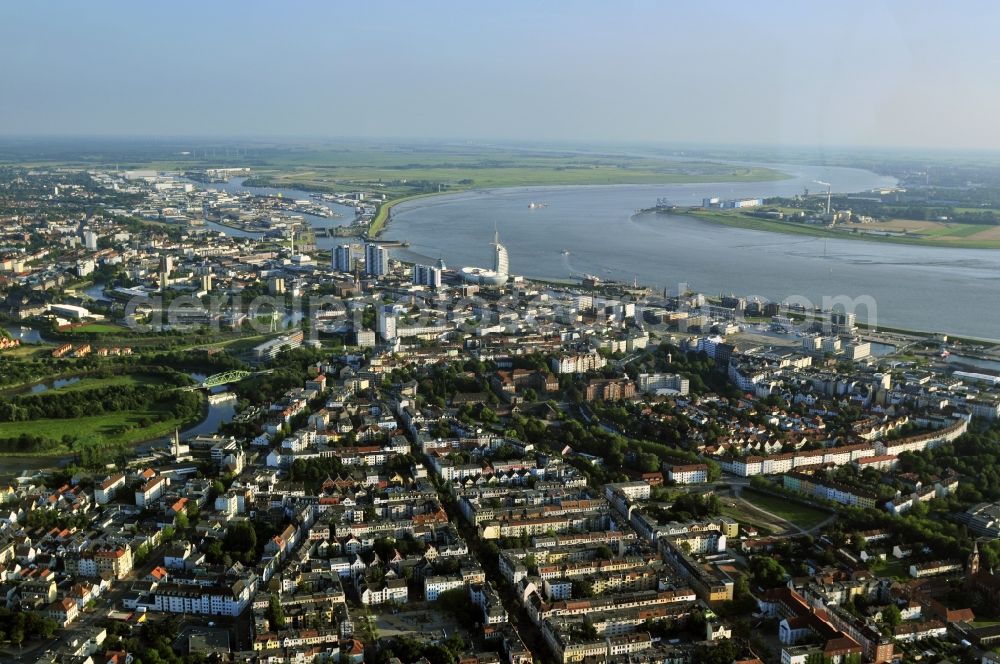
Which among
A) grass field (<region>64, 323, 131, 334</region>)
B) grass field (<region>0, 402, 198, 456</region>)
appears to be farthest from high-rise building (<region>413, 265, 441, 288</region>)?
grass field (<region>0, 402, 198, 456</region>)

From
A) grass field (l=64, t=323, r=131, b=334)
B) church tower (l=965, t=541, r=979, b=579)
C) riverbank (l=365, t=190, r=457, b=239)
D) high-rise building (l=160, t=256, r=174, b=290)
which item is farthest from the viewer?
riverbank (l=365, t=190, r=457, b=239)

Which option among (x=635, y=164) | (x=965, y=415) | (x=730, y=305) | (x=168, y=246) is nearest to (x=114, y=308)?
(x=168, y=246)

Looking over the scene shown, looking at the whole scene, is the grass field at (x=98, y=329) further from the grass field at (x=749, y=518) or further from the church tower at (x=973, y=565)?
the church tower at (x=973, y=565)

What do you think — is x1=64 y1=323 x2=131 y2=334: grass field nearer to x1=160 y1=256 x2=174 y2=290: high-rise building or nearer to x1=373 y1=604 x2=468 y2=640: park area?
x1=160 y1=256 x2=174 y2=290: high-rise building

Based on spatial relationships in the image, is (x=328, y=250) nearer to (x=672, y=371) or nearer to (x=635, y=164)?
(x=672, y=371)

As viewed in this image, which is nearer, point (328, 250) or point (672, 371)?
point (672, 371)
